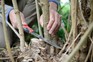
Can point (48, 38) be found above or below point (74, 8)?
below

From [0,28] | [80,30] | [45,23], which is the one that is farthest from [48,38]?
[0,28]

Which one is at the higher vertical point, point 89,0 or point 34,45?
point 89,0

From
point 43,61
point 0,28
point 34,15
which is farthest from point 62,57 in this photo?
point 34,15

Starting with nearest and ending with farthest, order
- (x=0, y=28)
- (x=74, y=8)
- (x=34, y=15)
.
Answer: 1. (x=74, y=8)
2. (x=0, y=28)
3. (x=34, y=15)

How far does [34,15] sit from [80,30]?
102 cm

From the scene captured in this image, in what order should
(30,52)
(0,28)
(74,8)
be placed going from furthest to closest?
(0,28) < (30,52) < (74,8)

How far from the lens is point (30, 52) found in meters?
0.83

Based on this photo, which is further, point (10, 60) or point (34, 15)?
point (34, 15)

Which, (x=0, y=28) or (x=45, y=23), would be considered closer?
(x=45, y=23)

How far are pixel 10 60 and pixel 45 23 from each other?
0.17 m

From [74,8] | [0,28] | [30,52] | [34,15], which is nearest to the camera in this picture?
[74,8]

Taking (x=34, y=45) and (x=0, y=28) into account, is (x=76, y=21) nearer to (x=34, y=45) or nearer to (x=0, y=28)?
(x=34, y=45)

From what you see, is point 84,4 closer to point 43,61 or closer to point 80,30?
point 80,30

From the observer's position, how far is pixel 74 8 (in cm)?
71
